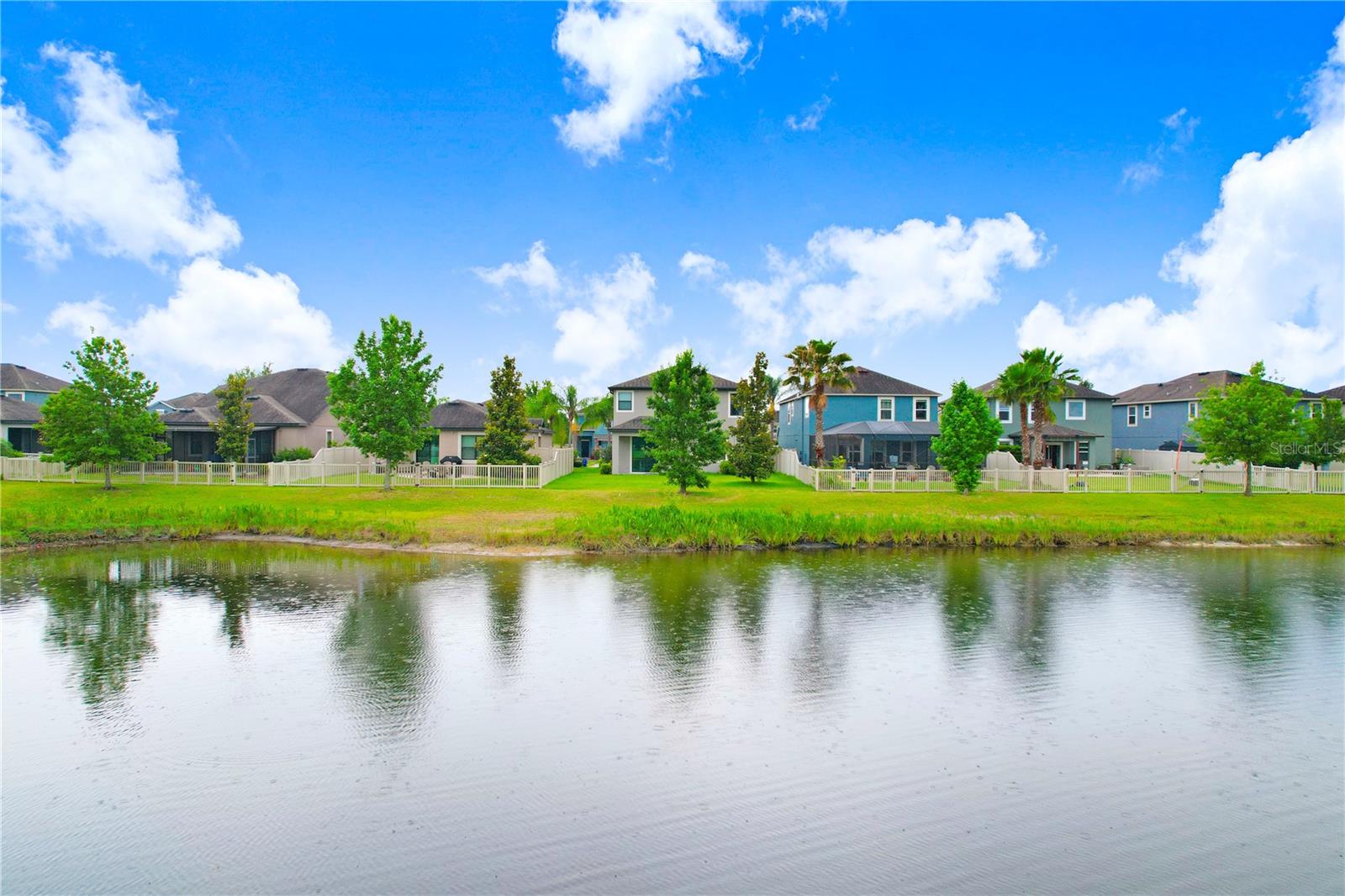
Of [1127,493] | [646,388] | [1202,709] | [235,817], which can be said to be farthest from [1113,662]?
[646,388]

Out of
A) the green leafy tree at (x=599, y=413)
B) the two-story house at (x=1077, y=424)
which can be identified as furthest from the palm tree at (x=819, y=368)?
the green leafy tree at (x=599, y=413)

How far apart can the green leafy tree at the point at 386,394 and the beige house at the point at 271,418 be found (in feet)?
35.9

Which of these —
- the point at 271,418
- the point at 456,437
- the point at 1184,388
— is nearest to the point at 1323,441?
the point at 1184,388

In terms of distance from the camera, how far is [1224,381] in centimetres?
5441

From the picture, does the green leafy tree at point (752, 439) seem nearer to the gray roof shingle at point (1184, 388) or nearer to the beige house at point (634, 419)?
the beige house at point (634, 419)

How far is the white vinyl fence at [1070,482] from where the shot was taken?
121ft

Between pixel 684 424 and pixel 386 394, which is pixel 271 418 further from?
pixel 684 424

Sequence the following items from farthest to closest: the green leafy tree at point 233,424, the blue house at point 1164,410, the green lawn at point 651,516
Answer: the blue house at point 1164,410, the green leafy tree at point 233,424, the green lawn at point 651,516

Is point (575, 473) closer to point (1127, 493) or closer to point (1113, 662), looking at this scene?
point (1127, 493)

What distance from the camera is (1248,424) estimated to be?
36250 millimetres

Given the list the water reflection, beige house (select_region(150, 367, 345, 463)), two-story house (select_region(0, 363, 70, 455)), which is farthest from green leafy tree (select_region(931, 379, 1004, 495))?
two-story house (select_region(0, 363, 70, 455))

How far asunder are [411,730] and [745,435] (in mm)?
32894

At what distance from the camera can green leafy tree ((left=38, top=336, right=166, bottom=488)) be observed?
33.7 m

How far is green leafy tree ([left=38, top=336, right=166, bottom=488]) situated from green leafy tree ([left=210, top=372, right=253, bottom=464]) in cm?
722
